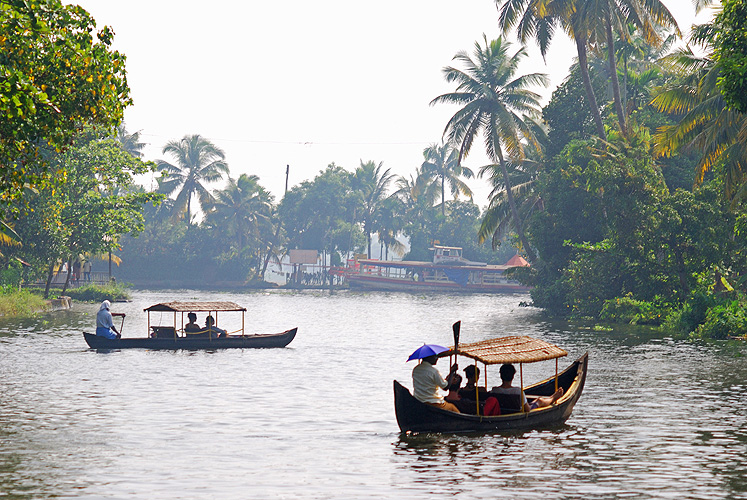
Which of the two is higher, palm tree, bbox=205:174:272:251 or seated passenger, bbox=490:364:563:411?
palm tree, bbox=205:174:272:251

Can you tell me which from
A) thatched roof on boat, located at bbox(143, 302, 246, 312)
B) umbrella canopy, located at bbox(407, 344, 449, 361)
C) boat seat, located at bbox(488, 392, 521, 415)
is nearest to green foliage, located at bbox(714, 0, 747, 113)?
boat seat, located at bbox(488, 392, 521, 415)

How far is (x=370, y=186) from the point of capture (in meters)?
102

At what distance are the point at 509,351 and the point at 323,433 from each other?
3810mm

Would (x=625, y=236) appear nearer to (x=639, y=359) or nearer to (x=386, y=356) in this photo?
(x=639, y=359)

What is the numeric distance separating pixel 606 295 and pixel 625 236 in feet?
19.1

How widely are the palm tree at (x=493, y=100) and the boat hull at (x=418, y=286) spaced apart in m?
38.0

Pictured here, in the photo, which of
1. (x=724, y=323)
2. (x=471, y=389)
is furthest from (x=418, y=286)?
(x=471, y=389)

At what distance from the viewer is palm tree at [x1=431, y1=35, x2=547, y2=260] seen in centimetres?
4859

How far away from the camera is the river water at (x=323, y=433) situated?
10859 millimetres

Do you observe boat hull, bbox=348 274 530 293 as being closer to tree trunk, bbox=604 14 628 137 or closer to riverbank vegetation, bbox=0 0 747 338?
riverbank vegetation, bbox=0 0 747 338

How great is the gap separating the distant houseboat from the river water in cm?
5927

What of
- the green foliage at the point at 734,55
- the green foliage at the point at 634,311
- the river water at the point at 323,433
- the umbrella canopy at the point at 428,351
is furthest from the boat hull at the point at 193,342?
the green foliage at the point at 634,311

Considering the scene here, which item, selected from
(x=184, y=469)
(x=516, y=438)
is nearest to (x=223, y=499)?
(x=184, y=469)

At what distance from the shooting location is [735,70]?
57.1ft
